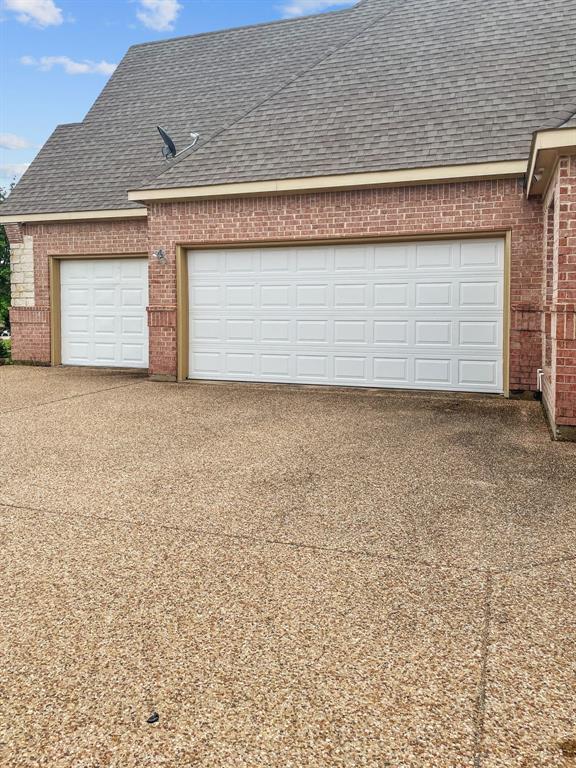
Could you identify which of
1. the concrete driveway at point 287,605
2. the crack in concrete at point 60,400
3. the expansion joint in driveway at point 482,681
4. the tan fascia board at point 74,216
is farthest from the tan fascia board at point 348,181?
the expansion joint in driveway at point 482,681

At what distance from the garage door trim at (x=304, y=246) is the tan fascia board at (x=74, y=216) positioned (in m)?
1.78

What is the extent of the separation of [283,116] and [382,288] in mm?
3667

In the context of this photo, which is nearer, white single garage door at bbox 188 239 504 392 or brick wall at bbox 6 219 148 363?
white single garage door at bbox 188 239 504 392

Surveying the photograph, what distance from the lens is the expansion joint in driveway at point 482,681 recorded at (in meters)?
1.98

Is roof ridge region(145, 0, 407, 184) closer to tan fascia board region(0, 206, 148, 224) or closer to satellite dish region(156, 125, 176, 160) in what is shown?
satellite dish region(156, 125, 176, 160)

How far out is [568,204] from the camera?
248 inches

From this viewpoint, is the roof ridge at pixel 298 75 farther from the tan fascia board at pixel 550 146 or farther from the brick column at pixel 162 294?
the tan fascia board at pixel 550 146

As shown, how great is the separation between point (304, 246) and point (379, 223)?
128 centimetres

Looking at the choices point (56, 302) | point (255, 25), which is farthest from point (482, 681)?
point (255, 25)

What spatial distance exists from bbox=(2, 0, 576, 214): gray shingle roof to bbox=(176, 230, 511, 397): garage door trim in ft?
3.27

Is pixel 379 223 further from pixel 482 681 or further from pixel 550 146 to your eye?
pixel 482 681

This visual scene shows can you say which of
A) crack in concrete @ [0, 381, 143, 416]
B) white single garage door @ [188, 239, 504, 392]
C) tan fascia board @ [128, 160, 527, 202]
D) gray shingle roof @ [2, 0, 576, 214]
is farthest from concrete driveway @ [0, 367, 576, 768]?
gray shingle roof @ [2, 0, 576, 214]

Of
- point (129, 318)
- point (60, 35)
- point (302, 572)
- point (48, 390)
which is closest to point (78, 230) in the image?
point (129, 318)

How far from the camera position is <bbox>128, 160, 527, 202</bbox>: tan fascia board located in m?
8.79
